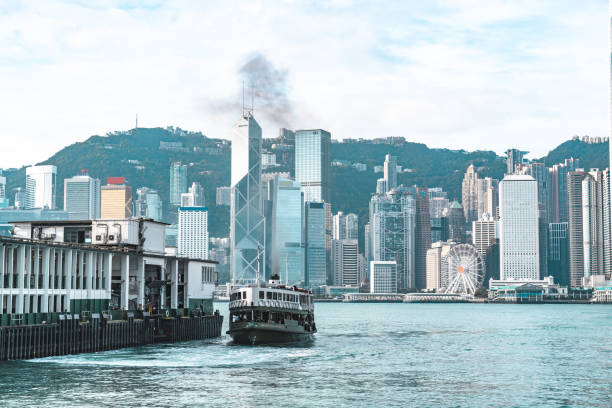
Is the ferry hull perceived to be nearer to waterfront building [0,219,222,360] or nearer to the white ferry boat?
the white ferry boat

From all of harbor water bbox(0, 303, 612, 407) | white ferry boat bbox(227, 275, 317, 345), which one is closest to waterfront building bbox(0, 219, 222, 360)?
harbor water bbox(0, 303, 612, 407)

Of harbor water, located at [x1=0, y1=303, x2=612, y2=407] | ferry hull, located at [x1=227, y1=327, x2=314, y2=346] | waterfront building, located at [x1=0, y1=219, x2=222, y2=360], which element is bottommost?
harbor water, located at [x1=0, y1=303, x2=612, y2=407]

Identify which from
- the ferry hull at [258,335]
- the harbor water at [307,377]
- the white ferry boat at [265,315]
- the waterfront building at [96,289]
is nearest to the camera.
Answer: the harbor water at [307,377]

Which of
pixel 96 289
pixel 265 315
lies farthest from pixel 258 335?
pixel 96 289

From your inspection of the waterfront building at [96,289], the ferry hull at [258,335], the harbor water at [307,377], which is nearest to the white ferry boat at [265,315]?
the ferry hull at [258,335]

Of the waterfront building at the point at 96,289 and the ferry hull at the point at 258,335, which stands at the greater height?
the waterfront building at the point at 96,289

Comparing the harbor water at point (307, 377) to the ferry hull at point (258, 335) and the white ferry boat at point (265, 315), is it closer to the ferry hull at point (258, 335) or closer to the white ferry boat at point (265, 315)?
the ferry hull at point (258, 335)

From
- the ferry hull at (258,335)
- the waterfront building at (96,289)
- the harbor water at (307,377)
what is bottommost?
the harbor water at (307,377)

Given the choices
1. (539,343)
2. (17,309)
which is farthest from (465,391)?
(539,343)

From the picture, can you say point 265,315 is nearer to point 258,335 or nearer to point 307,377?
point 258,335

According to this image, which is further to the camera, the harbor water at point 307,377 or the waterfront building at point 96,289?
the waterfront building at point 96,289

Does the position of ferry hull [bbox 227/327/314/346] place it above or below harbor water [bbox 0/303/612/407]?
above

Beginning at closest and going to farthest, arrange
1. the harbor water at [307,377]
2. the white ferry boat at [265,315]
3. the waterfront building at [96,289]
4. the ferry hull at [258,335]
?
1. the harbor water at [307,377]
2. the waterfront building at [96,289]
3. the ferry hull at [258,335]
4. the white ferry boat at [265,315]

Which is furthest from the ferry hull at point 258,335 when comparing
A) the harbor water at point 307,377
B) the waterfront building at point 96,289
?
the waterfront building at point 96,289
